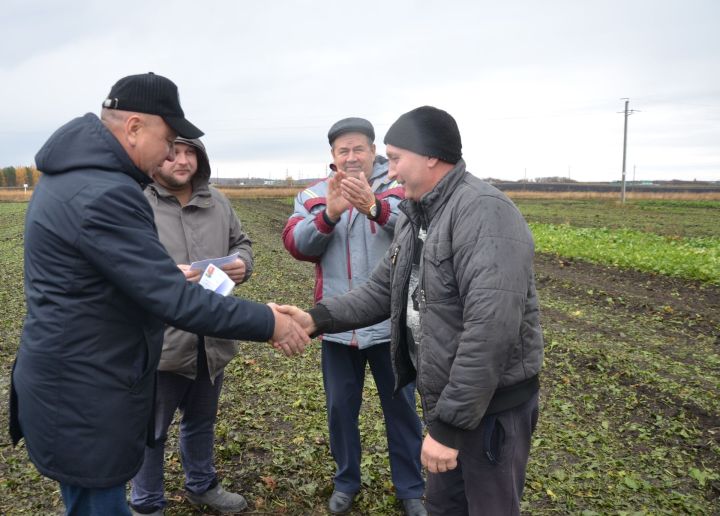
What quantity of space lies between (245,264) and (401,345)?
139 cm

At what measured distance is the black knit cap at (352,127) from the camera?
393cm

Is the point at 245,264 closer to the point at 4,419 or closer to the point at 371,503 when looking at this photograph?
the point at 371,503

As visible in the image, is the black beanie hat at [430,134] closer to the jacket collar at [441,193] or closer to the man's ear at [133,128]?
the jacket collar at [441,193]

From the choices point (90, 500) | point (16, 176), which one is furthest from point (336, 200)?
point (16, 176)

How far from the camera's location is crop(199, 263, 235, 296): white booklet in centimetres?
333

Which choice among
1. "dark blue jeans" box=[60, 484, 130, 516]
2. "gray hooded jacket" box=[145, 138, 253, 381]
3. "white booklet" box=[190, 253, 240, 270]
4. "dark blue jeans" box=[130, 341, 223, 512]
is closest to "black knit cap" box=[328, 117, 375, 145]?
"gray hooded jacket" box=[145, 138, 253, 381]

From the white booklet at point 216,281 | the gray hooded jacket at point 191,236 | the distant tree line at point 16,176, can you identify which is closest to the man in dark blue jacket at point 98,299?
the white booklet at point 216,281

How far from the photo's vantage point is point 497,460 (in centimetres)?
262

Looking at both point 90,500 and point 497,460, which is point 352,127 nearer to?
point 497,460

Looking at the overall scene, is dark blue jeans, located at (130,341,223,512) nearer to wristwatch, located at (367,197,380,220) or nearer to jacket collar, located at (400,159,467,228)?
wristwatch, located at (367,197,380,220)

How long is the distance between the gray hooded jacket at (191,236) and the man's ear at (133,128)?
1118 millimetres

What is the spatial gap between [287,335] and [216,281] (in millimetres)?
571

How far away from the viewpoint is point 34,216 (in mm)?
2377

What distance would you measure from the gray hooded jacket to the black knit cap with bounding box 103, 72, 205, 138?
104 cm
